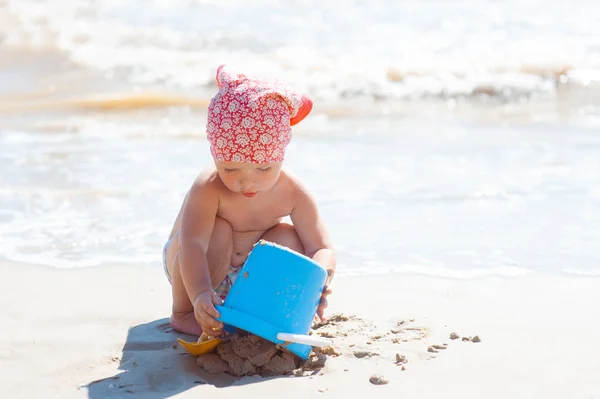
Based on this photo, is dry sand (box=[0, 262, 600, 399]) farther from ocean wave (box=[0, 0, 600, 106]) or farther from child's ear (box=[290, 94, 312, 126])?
ocean wave (box=[0, 0, 600, 106])

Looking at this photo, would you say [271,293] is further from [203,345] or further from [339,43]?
[339,43]

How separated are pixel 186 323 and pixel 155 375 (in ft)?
1.28

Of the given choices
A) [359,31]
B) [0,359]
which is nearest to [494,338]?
[0,359]

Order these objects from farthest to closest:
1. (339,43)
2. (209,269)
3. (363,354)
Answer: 1. (339,43)
2. (209,269)
3. (363,354)

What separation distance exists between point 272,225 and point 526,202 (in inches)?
85.5

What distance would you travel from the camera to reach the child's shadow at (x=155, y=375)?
94.1 inches

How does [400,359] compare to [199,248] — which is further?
[199,248]

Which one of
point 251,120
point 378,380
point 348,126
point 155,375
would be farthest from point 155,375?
point 348,126

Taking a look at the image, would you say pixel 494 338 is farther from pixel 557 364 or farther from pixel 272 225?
pixel 272 225

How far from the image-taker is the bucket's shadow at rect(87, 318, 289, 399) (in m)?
2.39

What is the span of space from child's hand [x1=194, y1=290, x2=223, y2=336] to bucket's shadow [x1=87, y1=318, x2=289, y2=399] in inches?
A: 5.4

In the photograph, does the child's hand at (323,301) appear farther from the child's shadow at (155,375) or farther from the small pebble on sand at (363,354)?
the child's shadow at (155,375)

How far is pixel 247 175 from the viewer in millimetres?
2588

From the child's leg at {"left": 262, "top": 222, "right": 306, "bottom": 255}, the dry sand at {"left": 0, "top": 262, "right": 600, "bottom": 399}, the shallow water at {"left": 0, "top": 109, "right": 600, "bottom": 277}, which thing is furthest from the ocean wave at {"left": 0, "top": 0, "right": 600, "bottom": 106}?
the child's leg at {"left": 262, "top": 222, "right": 306, "bottom": 255}
